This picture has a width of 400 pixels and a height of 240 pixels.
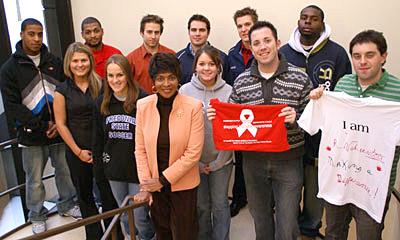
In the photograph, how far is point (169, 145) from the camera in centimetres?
215

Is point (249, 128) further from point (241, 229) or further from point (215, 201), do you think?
point (241, 229)

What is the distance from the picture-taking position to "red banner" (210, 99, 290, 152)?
6.90 feet

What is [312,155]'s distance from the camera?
8.77 feet

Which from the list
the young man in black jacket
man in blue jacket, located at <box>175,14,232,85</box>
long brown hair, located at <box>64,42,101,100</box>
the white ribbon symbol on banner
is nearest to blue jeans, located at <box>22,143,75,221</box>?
the young man in black jacket

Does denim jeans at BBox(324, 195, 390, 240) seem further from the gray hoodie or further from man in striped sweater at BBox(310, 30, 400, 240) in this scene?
the gray hoodie

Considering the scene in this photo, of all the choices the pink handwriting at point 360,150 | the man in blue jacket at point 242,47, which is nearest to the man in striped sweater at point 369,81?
the pink handwriting at point 360,150

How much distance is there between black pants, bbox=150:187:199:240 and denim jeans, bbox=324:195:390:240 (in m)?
0.95

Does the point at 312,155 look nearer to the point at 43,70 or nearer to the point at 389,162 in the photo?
the point at 389,162

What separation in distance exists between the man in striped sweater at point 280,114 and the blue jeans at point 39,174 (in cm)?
204

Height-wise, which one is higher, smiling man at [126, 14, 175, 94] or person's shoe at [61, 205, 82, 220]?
smiling man at [126, 14, 175, 94]

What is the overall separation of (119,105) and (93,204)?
112 centimetres

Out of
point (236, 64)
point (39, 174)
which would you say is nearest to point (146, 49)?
point (236, 64)

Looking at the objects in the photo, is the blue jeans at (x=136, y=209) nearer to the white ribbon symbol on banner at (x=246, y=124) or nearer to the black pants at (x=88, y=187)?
the black pants at (x=88, y=187)

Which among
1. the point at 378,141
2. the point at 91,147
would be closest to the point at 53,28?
the point at 91,147
